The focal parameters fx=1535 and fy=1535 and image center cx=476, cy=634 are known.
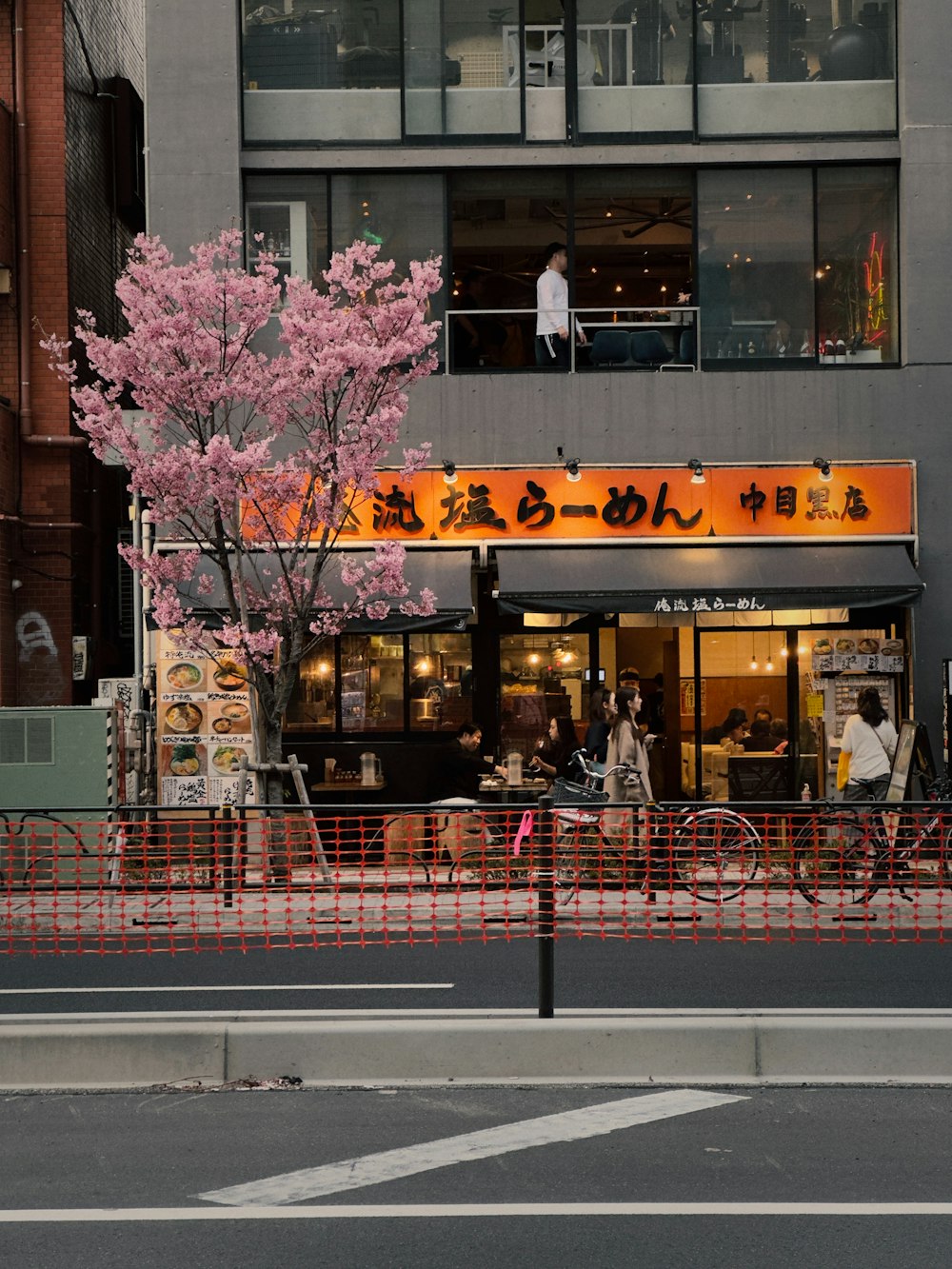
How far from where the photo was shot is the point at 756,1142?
6727 mm

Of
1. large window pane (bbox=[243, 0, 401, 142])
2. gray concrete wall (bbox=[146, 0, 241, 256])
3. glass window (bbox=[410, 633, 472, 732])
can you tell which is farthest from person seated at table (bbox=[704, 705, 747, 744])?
gray concrete wall (bbox=[146, 0, 241, 256])

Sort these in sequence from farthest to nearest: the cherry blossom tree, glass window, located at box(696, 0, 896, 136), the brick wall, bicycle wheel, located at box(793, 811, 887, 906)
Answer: the brick wall
glass window, located at box(696, 0, 896, 136)
the cherry blossom tree
bicycle wheel, located at box(793, 811, 887, 906)

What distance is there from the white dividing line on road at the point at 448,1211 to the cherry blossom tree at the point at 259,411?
8861mm

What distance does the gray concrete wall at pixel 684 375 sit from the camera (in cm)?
1819

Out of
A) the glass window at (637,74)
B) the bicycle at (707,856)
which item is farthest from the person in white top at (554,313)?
the bicycle at (707,856)

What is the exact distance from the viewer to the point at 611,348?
1859 cm

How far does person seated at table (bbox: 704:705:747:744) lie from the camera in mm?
18828

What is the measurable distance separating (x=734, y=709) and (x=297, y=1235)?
45.4 feet

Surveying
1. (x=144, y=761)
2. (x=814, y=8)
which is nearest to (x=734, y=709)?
(x=144, y=761)

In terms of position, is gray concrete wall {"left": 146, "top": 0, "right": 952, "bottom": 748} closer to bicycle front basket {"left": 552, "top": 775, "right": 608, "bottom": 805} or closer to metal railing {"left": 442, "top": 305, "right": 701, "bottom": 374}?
metal railing {"left": 442, "top": 305, "right": 701, "bottom": 374}

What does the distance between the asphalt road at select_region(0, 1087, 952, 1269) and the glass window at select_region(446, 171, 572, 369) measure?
12434 mm

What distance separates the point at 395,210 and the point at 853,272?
5567 mm

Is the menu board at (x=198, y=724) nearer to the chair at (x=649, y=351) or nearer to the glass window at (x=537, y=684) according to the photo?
the glass window at (x=537, y=684)

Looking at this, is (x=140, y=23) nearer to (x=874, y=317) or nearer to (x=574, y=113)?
(x=574, y=113)
